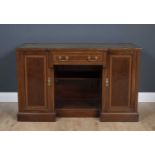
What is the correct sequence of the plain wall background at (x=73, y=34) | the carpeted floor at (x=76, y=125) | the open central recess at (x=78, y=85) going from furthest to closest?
the plain wall background at (x=73, y=34) → the open central recess at (x=78, y=85) → the carpeted floor at (x=76, y=125)

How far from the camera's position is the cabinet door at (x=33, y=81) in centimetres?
341

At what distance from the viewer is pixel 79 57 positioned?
11.1 ft

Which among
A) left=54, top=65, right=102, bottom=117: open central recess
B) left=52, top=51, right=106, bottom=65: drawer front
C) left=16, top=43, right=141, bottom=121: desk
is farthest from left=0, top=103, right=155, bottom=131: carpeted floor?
left=52, top=51, right=106, bottom=65: drawer front

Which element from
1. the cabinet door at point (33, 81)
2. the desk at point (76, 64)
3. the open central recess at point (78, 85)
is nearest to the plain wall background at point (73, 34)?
the open central recess at point (78, 85)

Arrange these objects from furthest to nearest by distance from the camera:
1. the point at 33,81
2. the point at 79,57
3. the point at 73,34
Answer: the point at 73,34 → the point at 33,81 → the point at 79,57

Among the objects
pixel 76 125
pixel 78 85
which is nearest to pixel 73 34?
pixel 78 85

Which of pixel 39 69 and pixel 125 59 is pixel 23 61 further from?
pixel 125 59

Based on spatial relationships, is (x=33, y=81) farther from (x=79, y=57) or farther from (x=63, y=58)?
(x=79, y=57)

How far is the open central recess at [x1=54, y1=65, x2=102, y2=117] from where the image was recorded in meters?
3.89

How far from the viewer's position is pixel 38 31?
4.11 meters

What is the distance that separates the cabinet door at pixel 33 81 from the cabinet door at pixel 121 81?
0.66 m

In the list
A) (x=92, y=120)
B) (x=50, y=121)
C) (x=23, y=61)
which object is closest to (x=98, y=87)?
(x=92, y=120)

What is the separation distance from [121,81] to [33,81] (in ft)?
2.97

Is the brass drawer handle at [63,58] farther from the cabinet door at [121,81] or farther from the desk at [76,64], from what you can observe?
the cabinet door at [121,81]
